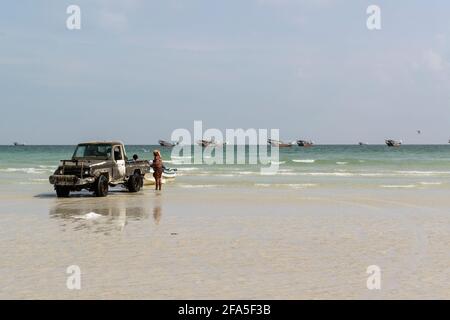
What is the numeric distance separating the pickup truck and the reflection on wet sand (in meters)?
0.66

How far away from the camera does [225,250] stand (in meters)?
9.94

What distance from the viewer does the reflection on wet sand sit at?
1331 centimetres

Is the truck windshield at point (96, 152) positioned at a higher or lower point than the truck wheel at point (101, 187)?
higher

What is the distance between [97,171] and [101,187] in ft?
2.06

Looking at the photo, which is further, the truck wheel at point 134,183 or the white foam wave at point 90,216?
the truck wheel at point 134,183

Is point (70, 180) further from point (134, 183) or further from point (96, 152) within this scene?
point (134, 183)

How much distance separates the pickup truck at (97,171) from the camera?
68.8 feet

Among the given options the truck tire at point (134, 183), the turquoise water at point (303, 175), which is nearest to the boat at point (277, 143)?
the turquoise water at point (303, 175)

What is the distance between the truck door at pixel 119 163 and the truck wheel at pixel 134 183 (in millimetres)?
532

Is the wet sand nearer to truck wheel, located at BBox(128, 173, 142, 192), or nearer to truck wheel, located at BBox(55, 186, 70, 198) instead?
truck wheel, located at BBox(55, 186, 70, 198)

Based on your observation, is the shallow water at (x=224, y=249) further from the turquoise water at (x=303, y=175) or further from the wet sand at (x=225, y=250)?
the turquoise water at (x=303, y=175)

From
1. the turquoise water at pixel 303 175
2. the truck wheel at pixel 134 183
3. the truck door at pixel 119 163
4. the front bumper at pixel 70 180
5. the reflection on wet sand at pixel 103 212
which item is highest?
the truck door at pixel 119 163

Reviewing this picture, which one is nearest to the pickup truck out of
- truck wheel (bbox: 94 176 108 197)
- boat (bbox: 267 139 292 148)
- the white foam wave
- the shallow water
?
truck wheel (bbox: 94 176 108 197)
